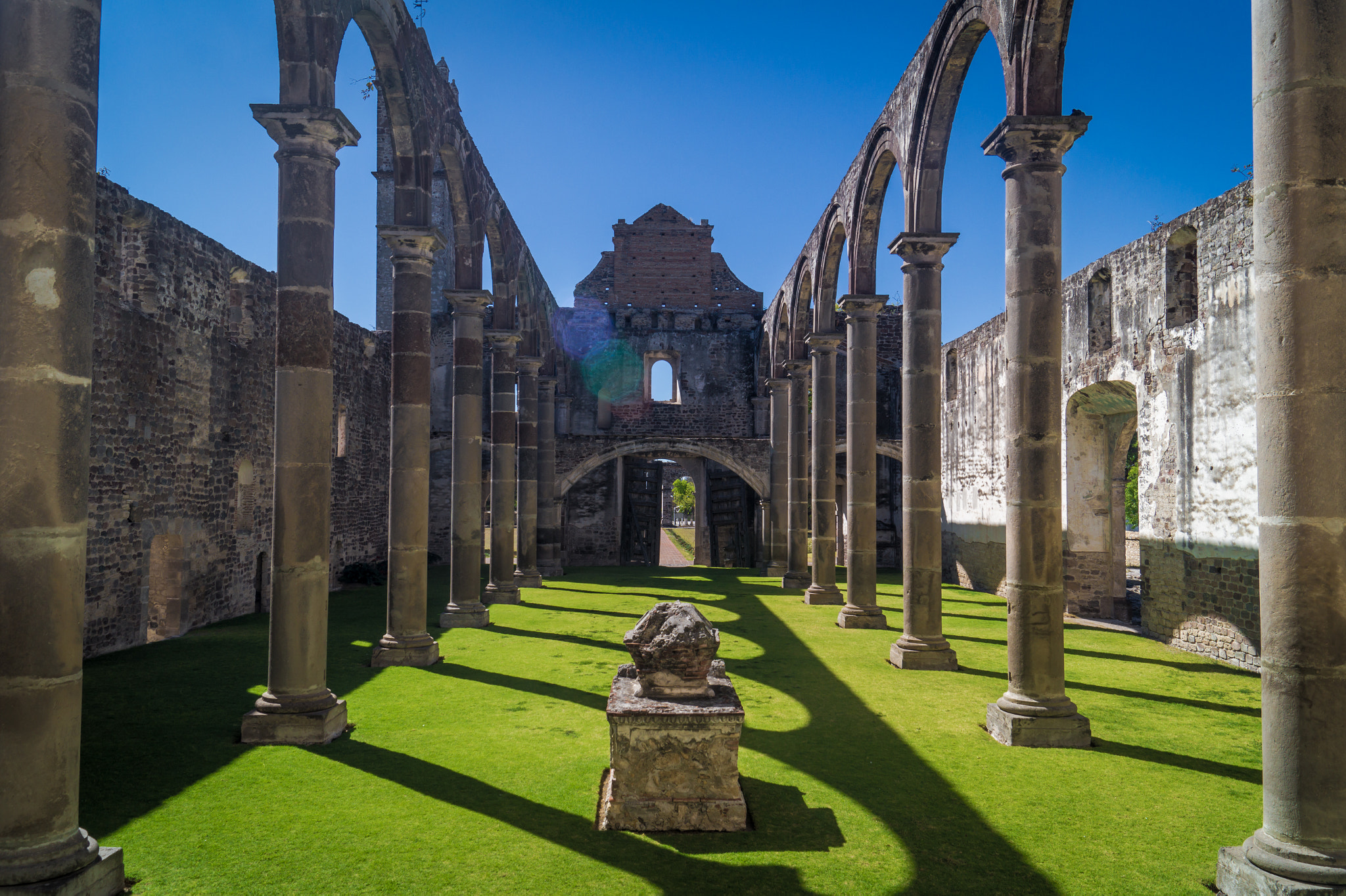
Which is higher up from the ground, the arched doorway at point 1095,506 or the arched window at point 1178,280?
the arched window at point 1178,280

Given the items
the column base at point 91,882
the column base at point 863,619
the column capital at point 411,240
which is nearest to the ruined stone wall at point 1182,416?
the column base at point 863,619

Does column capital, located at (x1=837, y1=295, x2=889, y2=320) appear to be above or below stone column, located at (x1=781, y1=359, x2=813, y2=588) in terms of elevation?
above

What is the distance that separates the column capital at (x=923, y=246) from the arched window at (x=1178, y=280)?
4.14 metres

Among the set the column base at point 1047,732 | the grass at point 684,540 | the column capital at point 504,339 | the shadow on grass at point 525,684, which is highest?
the column capital at point 504,339

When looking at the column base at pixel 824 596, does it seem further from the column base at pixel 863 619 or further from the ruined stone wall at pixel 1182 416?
the ruined stone wall at pixel 1182 416

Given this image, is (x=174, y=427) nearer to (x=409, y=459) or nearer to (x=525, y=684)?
(x=409, y=459)

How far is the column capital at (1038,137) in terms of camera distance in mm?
6270

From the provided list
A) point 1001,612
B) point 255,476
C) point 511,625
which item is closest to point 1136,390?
point 1001,612

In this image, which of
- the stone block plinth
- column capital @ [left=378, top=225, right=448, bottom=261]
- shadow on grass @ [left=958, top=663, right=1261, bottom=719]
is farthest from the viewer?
column capital @ [left=378, top=225, right=448, bottom=261]

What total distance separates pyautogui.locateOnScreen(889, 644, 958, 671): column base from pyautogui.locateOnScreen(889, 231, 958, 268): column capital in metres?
4.06

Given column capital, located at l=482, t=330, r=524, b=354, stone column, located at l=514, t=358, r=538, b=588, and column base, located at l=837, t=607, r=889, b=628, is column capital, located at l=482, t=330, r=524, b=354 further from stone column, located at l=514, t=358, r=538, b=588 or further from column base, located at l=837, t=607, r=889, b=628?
column base, located at l=837, t=607, r=889, b=628

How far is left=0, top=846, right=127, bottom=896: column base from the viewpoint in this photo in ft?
10.5

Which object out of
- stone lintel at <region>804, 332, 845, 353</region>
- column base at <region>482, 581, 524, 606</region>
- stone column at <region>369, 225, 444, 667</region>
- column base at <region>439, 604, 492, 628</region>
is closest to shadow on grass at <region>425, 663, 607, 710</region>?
stone column at <region>369, 225, 444, 667</region>

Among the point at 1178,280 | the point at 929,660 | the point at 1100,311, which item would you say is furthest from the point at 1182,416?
the point at 929,660
